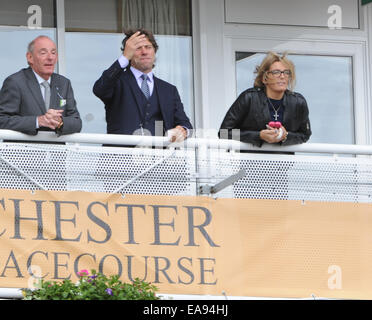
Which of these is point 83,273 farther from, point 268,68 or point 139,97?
point 268,68

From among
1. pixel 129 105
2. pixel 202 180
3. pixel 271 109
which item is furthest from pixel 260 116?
pixel 129 105

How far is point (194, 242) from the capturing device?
32.1 feet

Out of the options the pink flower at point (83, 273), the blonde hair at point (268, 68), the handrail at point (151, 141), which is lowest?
the pink flower at point (83, 273)

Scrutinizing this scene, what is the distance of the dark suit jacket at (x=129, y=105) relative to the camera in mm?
10406

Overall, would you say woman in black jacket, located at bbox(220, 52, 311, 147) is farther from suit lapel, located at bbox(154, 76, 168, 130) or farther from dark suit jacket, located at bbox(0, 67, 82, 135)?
dark suit jacket, located at bbox(0, 67, 82, 135)

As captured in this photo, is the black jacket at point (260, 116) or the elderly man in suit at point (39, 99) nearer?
the elderly man in suit at point (39, 99)

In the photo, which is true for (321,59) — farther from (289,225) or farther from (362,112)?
(289,225)

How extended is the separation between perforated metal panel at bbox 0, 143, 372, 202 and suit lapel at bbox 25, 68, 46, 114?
0.57 m

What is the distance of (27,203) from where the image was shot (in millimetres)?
9578

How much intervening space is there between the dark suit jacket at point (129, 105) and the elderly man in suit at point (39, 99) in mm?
341

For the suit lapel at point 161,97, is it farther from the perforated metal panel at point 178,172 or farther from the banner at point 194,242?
the banner at point 194,242

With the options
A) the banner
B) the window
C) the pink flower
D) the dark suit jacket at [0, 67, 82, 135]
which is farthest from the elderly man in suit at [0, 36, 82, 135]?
the window

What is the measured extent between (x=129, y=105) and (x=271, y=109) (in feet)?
4.16

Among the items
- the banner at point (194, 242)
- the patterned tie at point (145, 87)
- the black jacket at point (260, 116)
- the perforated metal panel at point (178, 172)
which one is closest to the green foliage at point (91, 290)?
the banner at point (194, 242)
